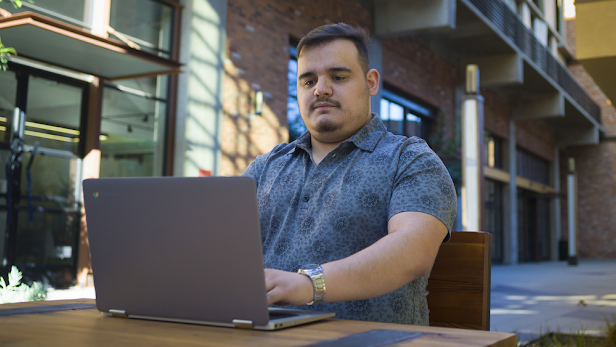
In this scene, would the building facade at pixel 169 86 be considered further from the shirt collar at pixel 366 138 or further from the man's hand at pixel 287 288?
the man's hand at pixel 287 288

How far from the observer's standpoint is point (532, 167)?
22.3 metres

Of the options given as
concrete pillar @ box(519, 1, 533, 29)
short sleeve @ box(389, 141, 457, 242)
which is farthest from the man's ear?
concrete pillar @ box(519, 1, 533, 29)

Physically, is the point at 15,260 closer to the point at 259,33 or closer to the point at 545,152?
the point at 259,33

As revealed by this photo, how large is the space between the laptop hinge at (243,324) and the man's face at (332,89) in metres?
1.01

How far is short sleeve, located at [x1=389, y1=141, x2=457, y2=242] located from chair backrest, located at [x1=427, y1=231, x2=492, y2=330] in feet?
0.69

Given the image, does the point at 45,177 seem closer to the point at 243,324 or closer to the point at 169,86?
the point at 169,86

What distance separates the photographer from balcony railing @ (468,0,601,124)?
12.7 meters

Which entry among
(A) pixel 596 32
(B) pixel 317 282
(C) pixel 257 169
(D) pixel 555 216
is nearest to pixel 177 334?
(B) pixel 317 282

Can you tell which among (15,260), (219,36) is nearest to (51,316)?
(15,260)

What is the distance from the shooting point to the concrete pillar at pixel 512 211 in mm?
18781

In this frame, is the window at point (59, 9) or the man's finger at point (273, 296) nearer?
the man's finger at point (273, 296)

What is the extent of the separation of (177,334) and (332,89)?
1.14 m

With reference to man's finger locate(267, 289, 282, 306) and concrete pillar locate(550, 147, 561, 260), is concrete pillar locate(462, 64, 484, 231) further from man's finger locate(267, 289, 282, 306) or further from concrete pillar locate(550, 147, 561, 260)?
concrete pillar locate(550, 147, 561, 260)

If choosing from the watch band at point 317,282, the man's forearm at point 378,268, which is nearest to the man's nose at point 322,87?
the man's forearm at point 378,268
